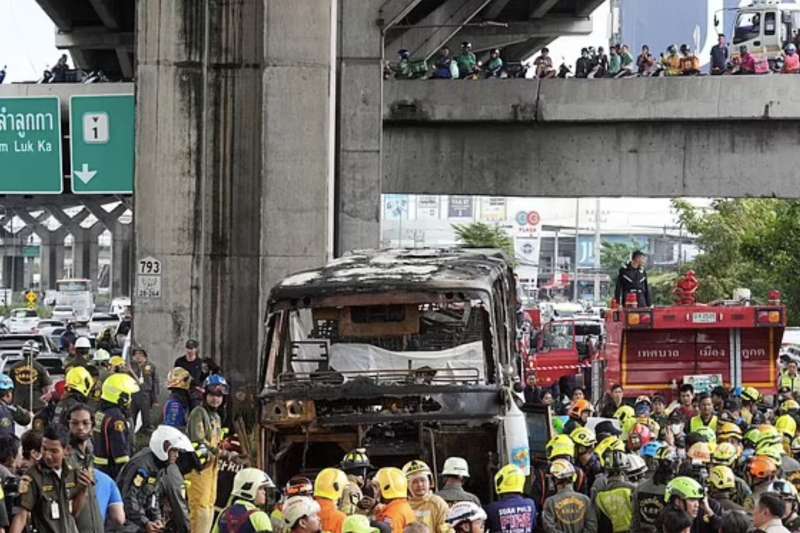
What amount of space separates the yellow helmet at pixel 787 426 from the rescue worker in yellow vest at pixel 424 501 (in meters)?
5.84

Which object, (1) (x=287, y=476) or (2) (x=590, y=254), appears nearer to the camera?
(1) (x=287, y=476)

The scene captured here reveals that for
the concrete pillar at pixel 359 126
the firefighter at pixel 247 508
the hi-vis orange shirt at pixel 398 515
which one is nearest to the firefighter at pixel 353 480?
the hi-vis orange shirt at pixel 398 515

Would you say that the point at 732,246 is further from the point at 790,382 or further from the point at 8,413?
the point at 8,413

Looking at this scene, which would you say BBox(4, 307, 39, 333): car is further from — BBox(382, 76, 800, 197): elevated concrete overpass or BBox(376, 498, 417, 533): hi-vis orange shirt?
BBox(376, 498, 417, 533): hi-vis orange shirt

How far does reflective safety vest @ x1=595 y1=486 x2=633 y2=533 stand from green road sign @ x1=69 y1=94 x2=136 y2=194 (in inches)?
660

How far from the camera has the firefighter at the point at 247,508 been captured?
8.89m

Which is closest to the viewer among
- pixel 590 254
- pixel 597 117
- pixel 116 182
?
pixel 116 182

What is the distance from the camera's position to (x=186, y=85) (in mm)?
23609

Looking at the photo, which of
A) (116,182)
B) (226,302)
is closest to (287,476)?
(226,302)

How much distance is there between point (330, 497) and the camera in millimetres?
9906

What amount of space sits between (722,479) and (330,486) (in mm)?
3001

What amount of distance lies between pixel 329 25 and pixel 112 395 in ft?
36.0

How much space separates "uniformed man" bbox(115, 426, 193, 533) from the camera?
36.0 feet

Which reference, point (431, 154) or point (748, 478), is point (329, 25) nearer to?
point (431, 154)
